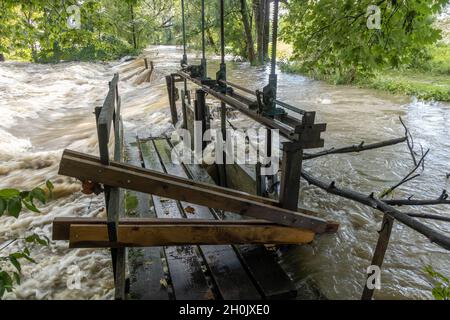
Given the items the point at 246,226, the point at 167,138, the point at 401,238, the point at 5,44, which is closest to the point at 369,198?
the point at 246,226

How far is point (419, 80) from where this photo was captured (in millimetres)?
15711

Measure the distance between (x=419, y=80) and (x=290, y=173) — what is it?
16.0m

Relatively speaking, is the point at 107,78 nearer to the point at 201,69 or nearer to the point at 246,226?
the point at 201,69

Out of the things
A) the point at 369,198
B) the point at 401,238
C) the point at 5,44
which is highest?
the point at 5,44

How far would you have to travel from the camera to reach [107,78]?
774 inches

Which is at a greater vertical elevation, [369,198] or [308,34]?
[308,34]

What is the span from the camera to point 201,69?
5855 mm

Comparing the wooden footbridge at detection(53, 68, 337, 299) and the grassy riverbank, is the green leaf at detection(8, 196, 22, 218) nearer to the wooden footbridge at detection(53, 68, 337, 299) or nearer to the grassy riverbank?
the wooden footbridge at detection(53, 68, 337, 299)

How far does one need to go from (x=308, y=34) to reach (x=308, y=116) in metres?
2.31

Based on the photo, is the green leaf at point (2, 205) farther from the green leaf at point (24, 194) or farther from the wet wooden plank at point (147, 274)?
the wet wooden plank at point (147, 274)

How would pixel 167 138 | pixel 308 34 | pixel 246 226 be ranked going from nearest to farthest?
1. pixel 246 226
2. pixel 308 34
3. pixel 167 138

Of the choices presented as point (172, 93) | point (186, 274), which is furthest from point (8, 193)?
point (172, 93)
